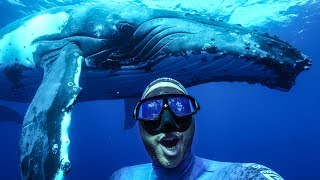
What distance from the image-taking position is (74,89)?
411 cm

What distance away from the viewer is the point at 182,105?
123 inches

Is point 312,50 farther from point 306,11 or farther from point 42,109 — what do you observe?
point 42,109

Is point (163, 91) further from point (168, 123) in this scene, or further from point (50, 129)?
point (50, 129)

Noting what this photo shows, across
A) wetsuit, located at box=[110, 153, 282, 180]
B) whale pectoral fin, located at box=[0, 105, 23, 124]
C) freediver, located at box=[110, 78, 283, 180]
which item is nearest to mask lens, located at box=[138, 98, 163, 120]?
freediver, located at box=[110, 78, 283, 180]

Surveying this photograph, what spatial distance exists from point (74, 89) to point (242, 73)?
9.90ft

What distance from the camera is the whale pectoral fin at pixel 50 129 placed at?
3.34m

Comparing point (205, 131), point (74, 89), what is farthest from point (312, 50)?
point (205, 131)

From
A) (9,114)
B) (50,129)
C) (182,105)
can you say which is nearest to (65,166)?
(50,129)

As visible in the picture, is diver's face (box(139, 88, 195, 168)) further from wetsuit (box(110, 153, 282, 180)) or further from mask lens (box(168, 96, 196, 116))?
wetsuit (box(110, 153, 282, 180))

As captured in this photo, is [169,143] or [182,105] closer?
[169,143]

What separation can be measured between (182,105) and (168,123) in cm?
26

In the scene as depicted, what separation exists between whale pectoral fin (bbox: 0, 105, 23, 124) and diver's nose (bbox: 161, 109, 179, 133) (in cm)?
1014

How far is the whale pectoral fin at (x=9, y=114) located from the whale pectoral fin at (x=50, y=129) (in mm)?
7895

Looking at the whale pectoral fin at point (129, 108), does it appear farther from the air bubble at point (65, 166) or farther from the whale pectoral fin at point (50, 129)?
the air bubble at point (65, 166)
